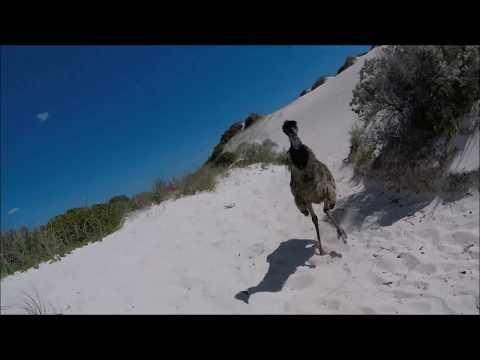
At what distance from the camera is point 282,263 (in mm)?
4023

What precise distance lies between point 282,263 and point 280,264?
3cm

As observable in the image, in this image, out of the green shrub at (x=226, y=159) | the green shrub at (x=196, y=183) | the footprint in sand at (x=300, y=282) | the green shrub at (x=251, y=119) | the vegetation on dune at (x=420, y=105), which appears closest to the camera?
the footprint in sand at (x=300, y=282)

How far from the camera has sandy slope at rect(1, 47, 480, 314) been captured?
2.77 m

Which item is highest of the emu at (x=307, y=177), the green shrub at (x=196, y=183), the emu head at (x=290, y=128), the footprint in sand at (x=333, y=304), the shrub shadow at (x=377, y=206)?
the green shrub at (x=196, y=183)

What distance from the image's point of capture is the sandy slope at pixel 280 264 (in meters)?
2.77

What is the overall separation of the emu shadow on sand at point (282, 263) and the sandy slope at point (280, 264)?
0.6 inches

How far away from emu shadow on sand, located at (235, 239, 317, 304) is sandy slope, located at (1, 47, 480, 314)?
0.05ft

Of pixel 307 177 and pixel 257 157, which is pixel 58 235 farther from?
pixel 257 157

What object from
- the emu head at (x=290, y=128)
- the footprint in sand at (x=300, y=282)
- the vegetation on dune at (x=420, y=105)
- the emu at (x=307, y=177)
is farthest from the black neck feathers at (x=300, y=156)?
the vegetation on dune at (x=420, y=105)

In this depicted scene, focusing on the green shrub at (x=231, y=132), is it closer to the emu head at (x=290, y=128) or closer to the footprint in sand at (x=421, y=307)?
the emu head at (x=290, y=128)

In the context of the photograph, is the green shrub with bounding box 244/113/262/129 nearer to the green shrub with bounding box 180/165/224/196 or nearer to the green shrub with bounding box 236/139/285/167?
the green shrub with bounding box 236/139/285/167

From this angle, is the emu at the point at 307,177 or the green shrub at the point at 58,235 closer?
the emu at the point at 307,177

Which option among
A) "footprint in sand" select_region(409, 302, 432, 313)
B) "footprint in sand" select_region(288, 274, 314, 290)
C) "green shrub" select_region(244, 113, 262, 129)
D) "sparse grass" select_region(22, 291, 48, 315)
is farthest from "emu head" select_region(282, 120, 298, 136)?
"green shrub" select_region(244, 113, 262, 129)

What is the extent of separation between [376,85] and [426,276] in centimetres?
340
